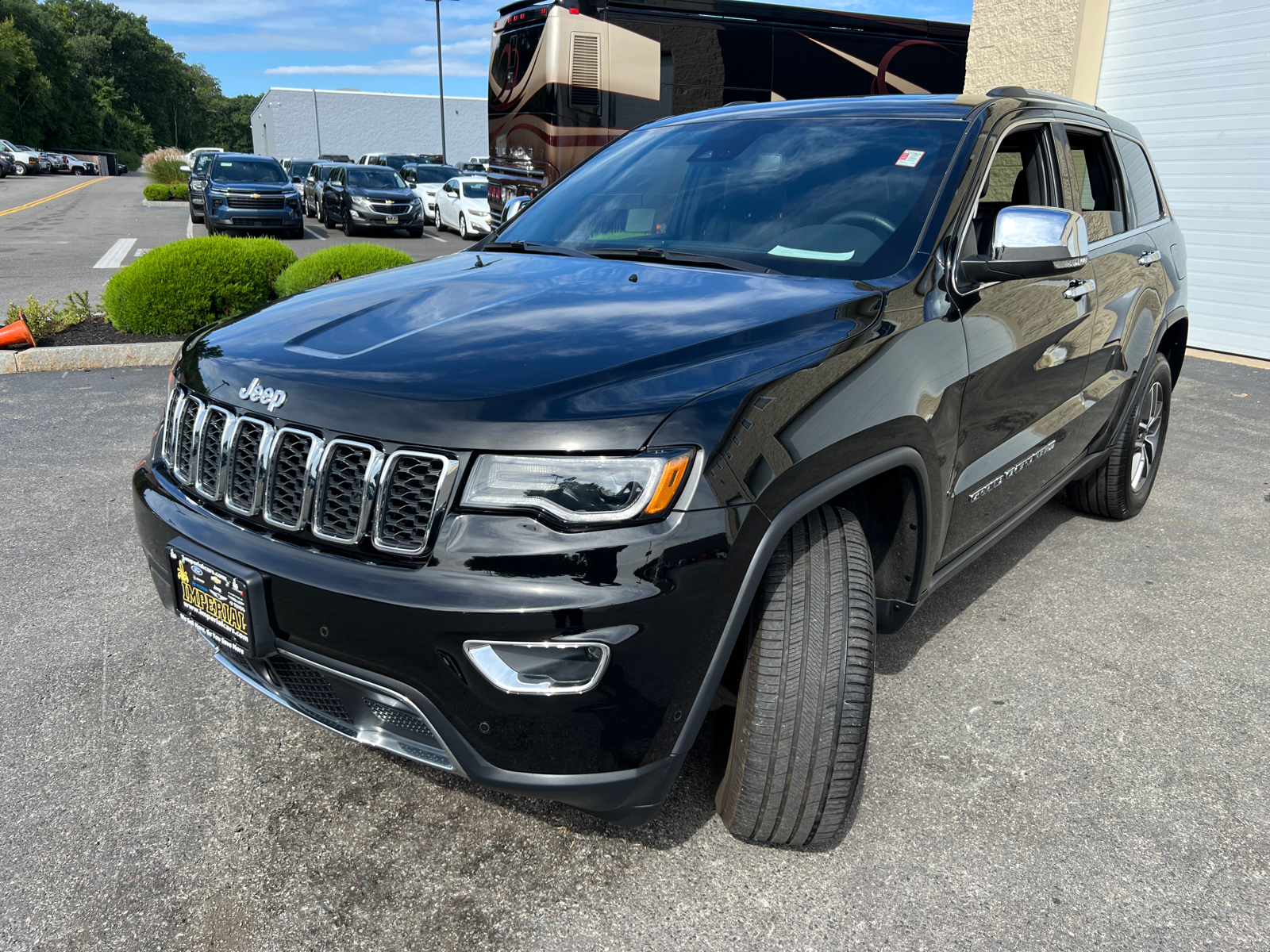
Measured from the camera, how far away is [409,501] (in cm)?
185

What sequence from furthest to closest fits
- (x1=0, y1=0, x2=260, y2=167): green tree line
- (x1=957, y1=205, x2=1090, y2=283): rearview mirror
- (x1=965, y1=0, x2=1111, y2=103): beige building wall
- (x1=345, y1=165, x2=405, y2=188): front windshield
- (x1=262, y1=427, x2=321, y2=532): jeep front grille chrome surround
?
(x1=0, y1=0, x2=260, y2=167): green tree line
(x1=345, y1=165, x2=405, y2=188): front windshield
(x1=965, y1=0, x2=1111, y2=103): beige building wall
(x1=957, y1=205, x2=1090, y2=283): rearview mirror
(x1=262, y1=427, x2=321, y2=532): jeep front grille chrome surround

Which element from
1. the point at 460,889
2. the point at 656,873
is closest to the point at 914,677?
the point at 656,873

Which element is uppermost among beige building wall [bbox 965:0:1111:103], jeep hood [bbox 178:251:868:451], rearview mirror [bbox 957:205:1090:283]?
beige building wall [bbox 965:0:1111:103]

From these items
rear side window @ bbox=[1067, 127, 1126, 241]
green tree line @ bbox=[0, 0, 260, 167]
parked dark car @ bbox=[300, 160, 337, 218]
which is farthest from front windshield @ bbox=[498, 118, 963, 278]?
green tree line @ bbox=[0, 0, 260, 167]

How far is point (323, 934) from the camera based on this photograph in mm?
1998

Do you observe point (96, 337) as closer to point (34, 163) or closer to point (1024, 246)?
point (1024, 246)

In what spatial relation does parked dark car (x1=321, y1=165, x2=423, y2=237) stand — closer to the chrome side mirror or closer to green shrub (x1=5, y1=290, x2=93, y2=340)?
green shrub (x1=5, y1=290, x2=93, y2=340)

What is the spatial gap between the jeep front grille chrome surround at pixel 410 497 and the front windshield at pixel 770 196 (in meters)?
1.27

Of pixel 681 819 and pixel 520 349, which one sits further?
pixel 681 819

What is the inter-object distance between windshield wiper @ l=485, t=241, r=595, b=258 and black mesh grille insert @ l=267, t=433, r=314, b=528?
126 centimetres

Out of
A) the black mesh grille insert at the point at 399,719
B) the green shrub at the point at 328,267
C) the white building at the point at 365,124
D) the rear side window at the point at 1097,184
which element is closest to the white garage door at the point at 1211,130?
the rear side window at the point at 1097,184

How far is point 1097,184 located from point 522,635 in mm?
3299

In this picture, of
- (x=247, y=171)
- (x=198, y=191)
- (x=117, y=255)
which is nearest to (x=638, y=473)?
(x=117, y=255)

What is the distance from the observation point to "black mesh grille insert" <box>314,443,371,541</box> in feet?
6.23
